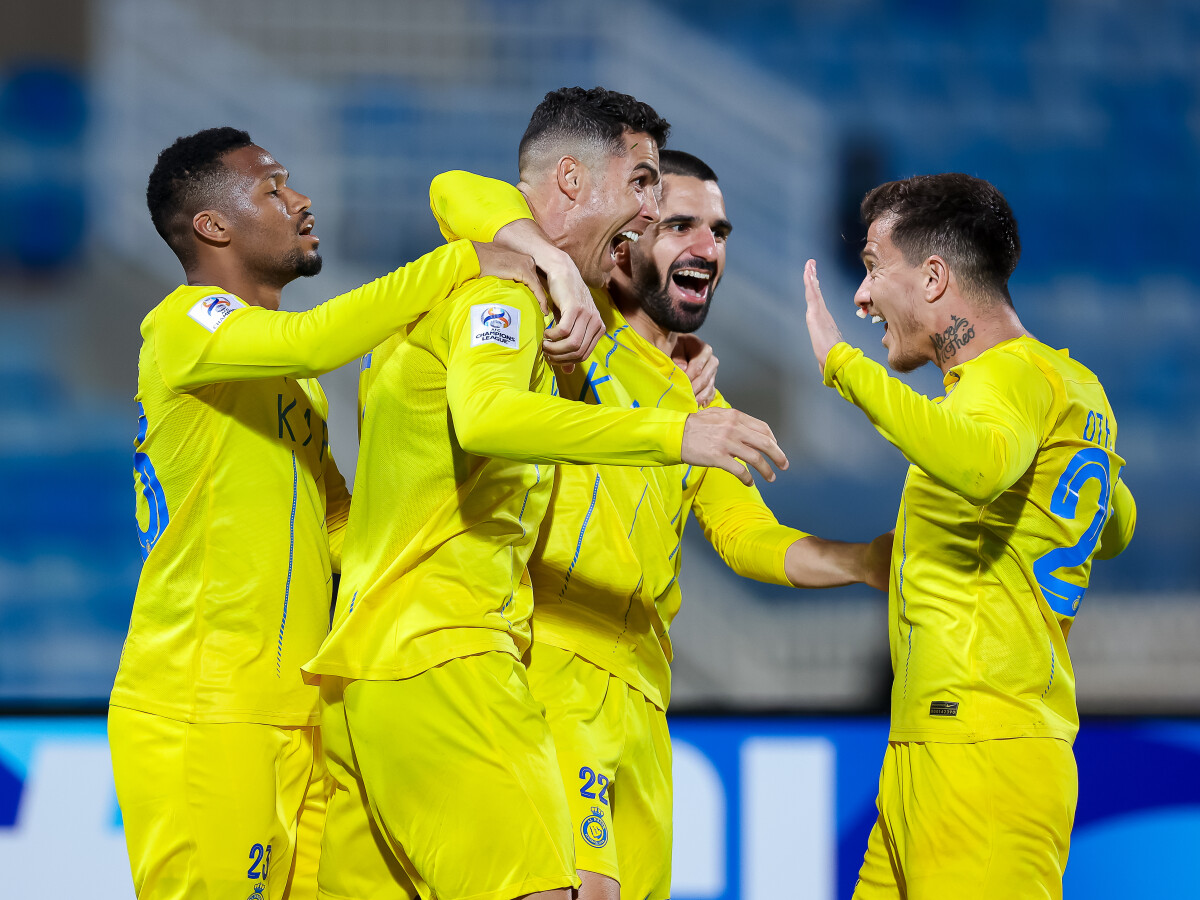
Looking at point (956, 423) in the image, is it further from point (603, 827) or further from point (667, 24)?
point (667, 24)

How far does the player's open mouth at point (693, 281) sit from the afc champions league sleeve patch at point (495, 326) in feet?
3.65

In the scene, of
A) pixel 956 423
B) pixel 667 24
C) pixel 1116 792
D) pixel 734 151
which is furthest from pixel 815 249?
pixel 956 423

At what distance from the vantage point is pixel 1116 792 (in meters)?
3.85

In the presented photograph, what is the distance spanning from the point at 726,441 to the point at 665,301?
1231mm

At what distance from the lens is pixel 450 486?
1.94 metres

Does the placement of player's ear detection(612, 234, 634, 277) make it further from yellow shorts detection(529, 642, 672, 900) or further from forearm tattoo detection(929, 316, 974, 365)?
yellow shorts detection(529, 642, 672, 900)

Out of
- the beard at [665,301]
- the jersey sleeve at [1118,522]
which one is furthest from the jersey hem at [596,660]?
the jersey sleeve at [1118,522]

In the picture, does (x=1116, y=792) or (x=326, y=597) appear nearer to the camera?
(x=326, y=597)

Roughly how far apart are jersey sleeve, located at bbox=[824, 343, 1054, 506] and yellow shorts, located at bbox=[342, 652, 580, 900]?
31.3 inches

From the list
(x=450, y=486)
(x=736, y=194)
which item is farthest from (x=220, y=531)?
(x=736, y=194)

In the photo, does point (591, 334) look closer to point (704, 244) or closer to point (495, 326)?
point (495, 326)

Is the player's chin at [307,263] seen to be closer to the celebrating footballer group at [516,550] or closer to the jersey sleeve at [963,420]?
the celebrating footballer group at [516,550]

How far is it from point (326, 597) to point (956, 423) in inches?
48.6

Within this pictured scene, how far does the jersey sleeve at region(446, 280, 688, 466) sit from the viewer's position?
1726 mm
